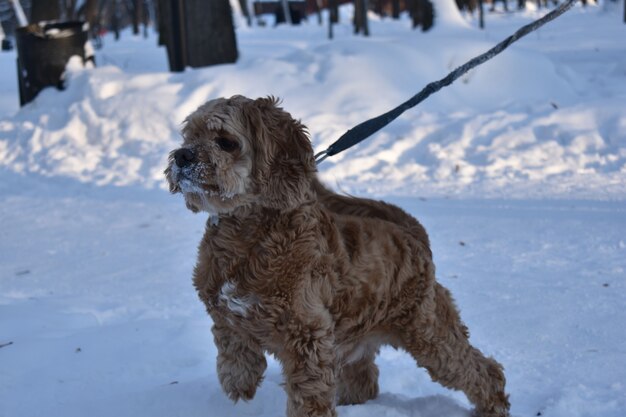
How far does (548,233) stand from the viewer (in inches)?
245

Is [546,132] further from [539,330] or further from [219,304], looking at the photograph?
[219,304]

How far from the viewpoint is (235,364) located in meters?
3.28

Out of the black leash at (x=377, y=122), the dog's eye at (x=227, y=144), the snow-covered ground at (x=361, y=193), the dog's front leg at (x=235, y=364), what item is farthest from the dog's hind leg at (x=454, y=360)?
the dog's eye at (x=227, y=144)

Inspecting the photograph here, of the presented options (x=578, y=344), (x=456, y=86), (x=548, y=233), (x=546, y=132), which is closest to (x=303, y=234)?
(x=578, y=344)

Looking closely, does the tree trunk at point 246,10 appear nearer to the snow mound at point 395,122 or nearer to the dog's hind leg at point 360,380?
the snow mound at point 395,122

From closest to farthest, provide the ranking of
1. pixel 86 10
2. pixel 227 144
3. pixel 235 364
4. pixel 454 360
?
pixel 227 144 → pixel 235 364 → pixel 454 360 → pixel 86 10

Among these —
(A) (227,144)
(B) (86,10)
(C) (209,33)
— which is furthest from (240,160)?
(B) (86,10)

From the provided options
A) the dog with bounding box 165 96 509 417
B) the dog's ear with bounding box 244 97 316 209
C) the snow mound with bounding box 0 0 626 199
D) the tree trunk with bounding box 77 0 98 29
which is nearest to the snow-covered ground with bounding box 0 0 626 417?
the snow mound with bounding box 0 0 626 199

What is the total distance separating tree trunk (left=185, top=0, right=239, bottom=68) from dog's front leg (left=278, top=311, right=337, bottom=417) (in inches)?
370

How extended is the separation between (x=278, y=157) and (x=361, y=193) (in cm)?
461

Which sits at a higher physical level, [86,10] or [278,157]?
[278,157]

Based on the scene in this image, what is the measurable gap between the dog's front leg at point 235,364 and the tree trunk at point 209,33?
9095 millimetres

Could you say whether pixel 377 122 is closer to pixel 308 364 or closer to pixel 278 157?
pixel 278 157

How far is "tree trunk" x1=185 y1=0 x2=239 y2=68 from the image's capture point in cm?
1159
